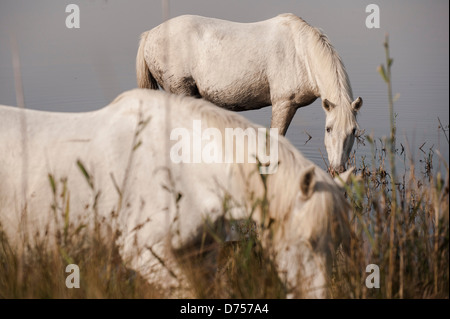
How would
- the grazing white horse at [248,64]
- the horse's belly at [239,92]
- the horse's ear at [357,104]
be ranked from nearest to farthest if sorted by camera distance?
the horse's ear at [357,104] → the grazing white horse at [248,64] → the horse's belly at [239,92]

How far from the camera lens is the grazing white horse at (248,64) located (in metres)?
6.61

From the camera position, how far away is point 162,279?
8.86 feet

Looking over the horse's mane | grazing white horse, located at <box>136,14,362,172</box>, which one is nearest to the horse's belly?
grazing white horse, located at <box>136,14,362,172</box>

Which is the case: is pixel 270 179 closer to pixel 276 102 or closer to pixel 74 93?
pixel 276 102

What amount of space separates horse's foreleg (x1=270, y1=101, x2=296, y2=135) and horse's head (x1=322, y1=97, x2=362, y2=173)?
0.88 metres

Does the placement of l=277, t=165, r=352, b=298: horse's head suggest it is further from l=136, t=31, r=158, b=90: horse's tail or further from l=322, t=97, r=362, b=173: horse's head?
l=136, t=31, r=158, b=90: horse's tail

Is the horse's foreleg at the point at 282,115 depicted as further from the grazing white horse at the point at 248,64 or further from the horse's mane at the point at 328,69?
the horse's mane at the point at 328,69

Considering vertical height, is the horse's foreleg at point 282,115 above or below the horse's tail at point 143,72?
below

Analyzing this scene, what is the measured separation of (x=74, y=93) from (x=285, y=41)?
8642 millimetres

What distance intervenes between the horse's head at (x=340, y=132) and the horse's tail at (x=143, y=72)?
268cm

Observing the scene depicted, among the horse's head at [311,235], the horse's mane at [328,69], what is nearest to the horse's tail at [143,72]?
the horse's mane at [328,69]

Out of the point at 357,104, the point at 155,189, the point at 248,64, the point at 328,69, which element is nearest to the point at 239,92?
the point at 248,64

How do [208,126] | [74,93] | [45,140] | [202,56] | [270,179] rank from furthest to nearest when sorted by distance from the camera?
[74,93] < [202,56] < [45,140] < [208,126] < [270,179]
